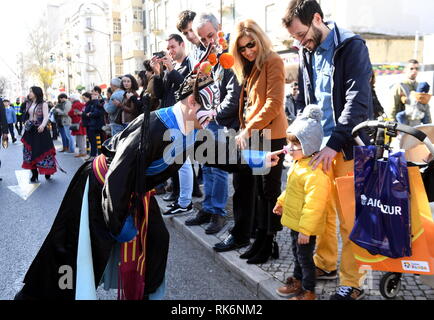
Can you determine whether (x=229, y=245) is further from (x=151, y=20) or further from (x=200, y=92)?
(x=151, y=20)

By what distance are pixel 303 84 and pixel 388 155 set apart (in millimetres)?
1194

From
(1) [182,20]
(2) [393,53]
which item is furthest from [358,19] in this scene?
(1) [182,20]

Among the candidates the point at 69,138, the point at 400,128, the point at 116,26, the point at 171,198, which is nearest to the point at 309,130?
the point at 400,128

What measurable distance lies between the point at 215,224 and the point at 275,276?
1.29m

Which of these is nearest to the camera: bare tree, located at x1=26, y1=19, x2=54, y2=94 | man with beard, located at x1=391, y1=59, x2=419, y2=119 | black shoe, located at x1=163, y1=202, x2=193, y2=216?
black shoe, located at x1=163, y1=202, x2=193, y2=216

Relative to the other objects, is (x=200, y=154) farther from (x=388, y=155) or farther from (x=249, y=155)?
(x=388, y=155)

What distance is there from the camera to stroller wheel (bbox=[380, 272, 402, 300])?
2822 millimetres

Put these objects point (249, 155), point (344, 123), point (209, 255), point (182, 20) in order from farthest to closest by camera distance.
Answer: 1. point (182, 20)
2. point (209, 255)
3. point (249, 155)
4. point (344, 123)

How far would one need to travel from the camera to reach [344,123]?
2.68 metres

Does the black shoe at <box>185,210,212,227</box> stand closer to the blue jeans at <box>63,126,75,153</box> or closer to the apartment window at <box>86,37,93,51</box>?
the blue jeans at <box>63,126,75,153</box>

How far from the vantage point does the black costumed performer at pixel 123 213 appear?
7.02ft

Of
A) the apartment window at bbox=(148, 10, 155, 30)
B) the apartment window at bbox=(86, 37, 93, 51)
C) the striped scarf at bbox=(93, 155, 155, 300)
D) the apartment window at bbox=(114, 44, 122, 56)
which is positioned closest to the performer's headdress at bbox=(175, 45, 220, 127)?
the striped scarf at bbox=(93, 155, 155, 300)

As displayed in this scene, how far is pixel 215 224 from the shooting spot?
14.6 ft

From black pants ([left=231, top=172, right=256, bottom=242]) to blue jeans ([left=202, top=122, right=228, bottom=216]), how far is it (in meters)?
0.59
